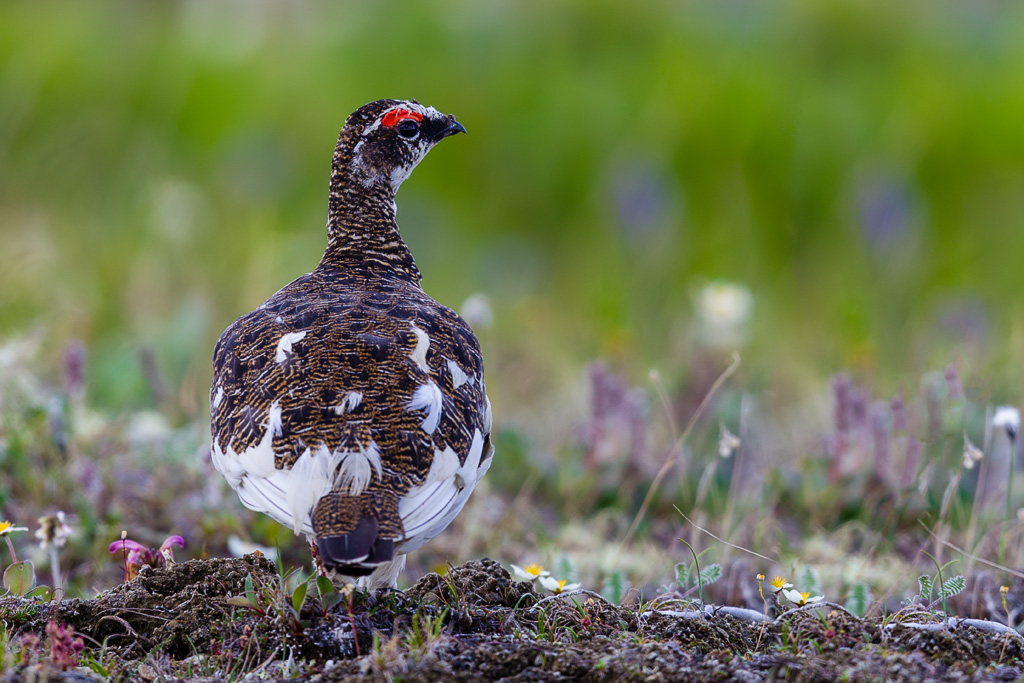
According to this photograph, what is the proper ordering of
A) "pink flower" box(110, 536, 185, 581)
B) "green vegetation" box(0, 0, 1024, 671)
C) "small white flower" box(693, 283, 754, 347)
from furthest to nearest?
"small white flower" box(693, 283, 754, 347)
"green vegetation" box(0, 0, 1024, 671)
"pink flower" box(110, 536, 185, 581)

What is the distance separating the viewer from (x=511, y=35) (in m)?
10.0

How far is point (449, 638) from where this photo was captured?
8.16 ft

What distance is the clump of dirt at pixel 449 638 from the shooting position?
92.4 inches

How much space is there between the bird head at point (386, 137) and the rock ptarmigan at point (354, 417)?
0.47 metres

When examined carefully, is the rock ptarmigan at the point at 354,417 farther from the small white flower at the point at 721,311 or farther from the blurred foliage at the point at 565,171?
the blurred foliage at the point at 565,171

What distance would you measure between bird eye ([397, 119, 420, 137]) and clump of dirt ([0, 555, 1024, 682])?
1607 mm

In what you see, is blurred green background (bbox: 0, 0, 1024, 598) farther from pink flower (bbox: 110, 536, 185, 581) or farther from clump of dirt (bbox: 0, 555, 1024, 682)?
clump of dirt (bbox: 0, 555, 1024, 682)

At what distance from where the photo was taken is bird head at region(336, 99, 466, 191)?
12.8 ft

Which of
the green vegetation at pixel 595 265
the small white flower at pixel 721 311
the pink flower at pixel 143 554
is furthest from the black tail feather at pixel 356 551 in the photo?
the small white flower at pixel 721 311

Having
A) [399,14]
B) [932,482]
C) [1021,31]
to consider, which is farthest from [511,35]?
[932,482]

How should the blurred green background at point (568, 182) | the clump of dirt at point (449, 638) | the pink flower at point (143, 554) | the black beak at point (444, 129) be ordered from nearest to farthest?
the clump of dirt at point (449, 638), the pink flower at point (143, 554), the black beak at point (444, 129), the blurred green background at point (568, 182)

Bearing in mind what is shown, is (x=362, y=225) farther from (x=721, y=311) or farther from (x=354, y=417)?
(x=721, y=311)

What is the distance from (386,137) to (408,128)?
0.27ft

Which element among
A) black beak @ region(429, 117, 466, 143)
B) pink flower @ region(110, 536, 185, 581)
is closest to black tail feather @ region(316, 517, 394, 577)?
pink flower @ region(110, 536, 185, 581)
